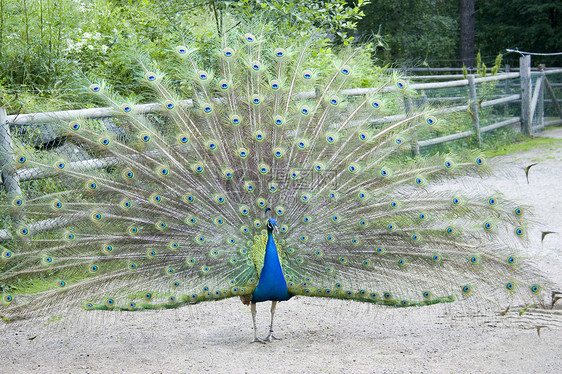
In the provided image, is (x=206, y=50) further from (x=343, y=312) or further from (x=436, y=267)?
(x=436, y=267)

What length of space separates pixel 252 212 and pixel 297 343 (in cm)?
106

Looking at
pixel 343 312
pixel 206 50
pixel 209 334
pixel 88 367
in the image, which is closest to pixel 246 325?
pixel 209 334

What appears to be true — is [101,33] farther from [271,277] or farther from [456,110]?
[271,277]

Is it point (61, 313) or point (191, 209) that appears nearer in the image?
point (191, 209)

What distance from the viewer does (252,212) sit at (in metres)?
4.68

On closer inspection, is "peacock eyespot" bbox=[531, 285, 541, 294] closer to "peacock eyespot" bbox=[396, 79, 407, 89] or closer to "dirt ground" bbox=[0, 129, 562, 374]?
"dirt ground" bbox=[0, 129, 562, 374]

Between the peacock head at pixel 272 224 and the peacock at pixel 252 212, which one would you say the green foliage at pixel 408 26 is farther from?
the peacock head at pixel 272 224

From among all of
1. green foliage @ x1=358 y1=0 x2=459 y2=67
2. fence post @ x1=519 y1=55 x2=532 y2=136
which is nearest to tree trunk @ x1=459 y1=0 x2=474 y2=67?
green foliage @ x1=358 y1=0 x2=459 y2=67

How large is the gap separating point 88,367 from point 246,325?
138 cm

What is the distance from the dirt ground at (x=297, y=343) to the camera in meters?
4.20

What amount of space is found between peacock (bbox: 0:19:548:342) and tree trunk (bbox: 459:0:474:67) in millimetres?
19879

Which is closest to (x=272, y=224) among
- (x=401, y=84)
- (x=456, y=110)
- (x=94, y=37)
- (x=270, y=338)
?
(x=270, y=338)

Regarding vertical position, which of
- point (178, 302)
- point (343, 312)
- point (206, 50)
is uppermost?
point (206, 50)

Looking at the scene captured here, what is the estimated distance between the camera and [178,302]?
4.30 m
